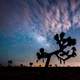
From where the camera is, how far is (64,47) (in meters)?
38.6

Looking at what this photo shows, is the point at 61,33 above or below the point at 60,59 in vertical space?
above

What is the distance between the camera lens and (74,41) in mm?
37719

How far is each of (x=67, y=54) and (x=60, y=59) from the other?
201 cm

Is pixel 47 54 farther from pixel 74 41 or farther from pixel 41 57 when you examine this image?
pixel 74 41
